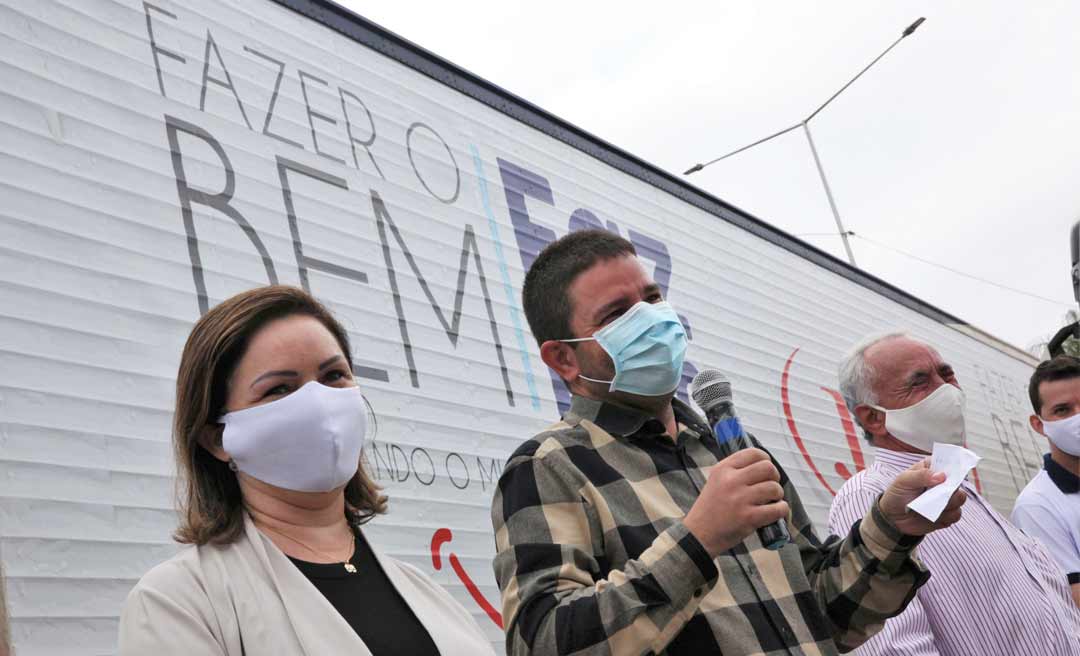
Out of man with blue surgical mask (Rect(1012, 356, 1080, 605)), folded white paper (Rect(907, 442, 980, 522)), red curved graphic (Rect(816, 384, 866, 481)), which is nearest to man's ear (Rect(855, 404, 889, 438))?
folded white paper (Rect(907, 442, 980, 522))

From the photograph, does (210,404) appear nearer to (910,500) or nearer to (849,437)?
(910,500)

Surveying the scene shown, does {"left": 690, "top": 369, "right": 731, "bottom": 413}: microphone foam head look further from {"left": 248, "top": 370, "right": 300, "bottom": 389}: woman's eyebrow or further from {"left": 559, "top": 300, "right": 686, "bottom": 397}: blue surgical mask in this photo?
{"left": 248, "top": 370, "right": 300, "bottom": 389}: woman's eyebrow

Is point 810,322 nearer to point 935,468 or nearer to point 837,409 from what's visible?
point 837,409

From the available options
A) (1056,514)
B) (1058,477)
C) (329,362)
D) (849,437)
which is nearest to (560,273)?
(329,362)

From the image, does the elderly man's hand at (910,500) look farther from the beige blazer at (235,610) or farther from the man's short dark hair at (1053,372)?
the man's short dark hair at (1053,372)

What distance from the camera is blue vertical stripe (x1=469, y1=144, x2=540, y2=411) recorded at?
3785mm

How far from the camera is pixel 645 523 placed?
203 centimetres

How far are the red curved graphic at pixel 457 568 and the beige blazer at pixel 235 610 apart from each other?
41.9 inches

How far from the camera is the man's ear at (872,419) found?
3557 millimetres

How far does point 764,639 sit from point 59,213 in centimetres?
186

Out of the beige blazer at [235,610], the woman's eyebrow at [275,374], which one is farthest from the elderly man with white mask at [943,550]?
the woman's eyebrow at [275,374]

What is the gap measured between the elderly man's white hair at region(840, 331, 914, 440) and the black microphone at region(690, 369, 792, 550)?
158 cm

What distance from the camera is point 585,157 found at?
16.5 feet

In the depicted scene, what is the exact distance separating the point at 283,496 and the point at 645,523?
2.39 feet
